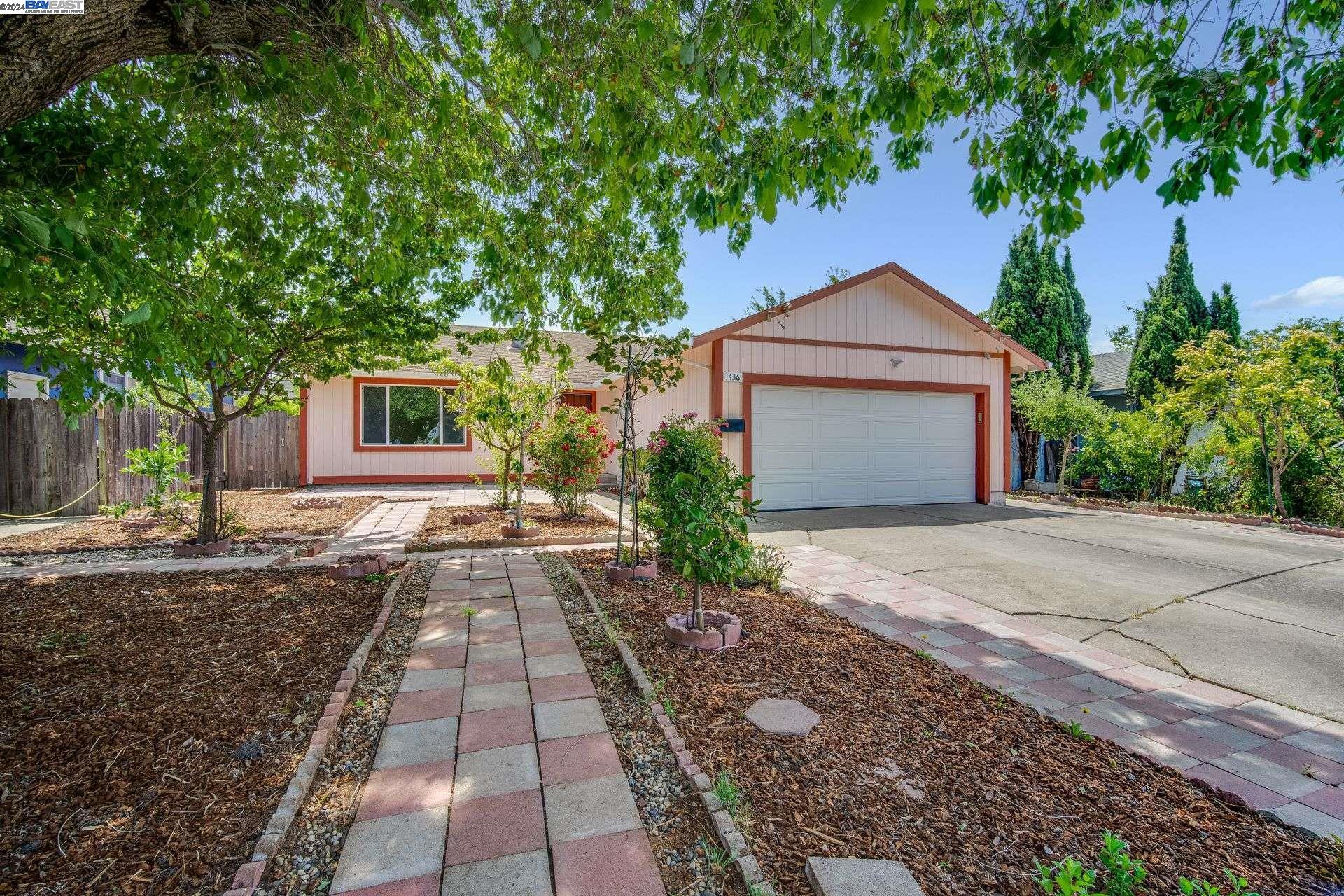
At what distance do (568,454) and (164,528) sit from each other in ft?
16.3

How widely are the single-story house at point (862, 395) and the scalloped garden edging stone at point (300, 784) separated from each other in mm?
6395

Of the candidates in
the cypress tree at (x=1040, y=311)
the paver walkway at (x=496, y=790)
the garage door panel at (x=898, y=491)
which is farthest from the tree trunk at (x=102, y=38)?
the cypress tree at (x=1040, y=311)

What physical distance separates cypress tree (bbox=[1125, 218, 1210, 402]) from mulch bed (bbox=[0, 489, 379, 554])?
1893 cm

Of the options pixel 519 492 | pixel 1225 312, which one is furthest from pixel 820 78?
pixel 1225 312

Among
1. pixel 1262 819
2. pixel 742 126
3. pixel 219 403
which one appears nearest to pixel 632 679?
pixel 1262 819

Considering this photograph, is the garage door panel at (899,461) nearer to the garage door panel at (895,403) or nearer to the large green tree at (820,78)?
the garage door panel at (895,403)

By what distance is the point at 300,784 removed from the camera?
2.06m

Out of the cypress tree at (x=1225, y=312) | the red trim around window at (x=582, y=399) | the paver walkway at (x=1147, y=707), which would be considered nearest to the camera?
the paver walkway at (x=1147, y=707)

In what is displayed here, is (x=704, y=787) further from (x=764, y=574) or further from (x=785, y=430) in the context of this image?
(x=785, y=430)

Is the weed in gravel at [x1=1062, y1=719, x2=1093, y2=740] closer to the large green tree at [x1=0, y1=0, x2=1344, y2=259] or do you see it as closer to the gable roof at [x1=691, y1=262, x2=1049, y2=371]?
the large green tree at [x1=0, y1=0, x2=1344, y2=259]

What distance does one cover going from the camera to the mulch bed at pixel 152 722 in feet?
5.87

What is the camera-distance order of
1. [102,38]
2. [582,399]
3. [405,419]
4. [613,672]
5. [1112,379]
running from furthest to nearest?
[1112,379] → [582,399] → [405,419] → [613,672] → [102,38]

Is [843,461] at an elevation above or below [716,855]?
above

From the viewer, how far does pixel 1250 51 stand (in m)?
2.61
